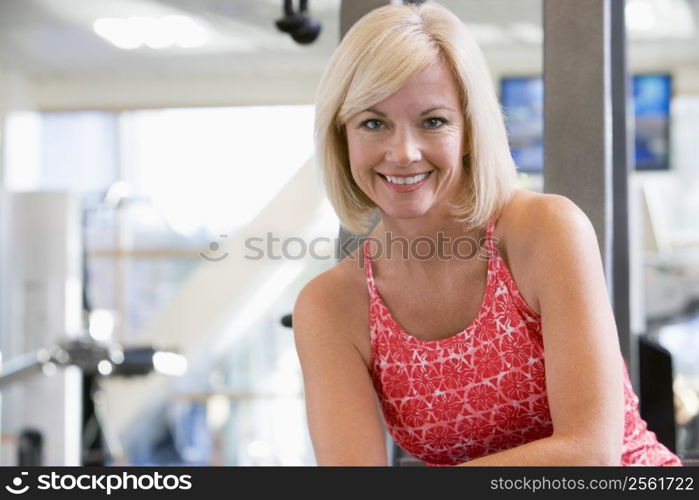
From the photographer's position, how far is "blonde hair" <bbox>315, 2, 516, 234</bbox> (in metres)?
0.93

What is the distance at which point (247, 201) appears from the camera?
6.23 meters

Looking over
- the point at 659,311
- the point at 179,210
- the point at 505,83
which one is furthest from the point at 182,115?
the point at 659,311

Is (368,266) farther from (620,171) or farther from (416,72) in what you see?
(620,171)

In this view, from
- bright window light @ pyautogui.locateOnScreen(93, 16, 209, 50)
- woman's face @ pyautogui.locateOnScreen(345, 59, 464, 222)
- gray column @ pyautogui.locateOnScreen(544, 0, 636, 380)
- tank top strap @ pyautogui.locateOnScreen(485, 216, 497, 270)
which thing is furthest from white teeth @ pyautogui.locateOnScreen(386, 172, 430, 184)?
bright window light @ pyautogui.locateOnScreen(93, 16, 209, 50)

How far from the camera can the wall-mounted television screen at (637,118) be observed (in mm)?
5238

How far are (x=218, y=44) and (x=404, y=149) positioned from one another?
489cm

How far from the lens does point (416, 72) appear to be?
932mm

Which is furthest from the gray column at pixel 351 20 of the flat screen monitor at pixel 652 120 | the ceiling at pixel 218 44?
the flat screen monitor at pixel 652 120

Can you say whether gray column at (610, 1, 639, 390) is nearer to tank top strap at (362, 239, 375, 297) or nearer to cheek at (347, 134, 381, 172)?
tank top strap at (362, 239, 375, 297)

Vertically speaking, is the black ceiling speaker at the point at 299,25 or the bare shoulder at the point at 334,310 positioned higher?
the black ceiling speaker at the point at 299,25

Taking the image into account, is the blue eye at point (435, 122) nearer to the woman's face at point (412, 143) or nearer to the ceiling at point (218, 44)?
the woman's face at point (412, 143)
